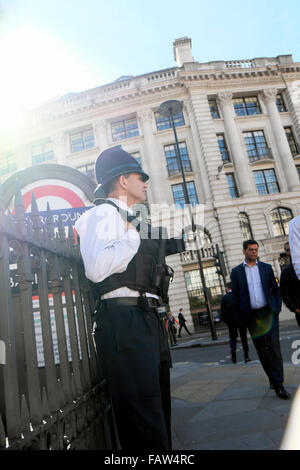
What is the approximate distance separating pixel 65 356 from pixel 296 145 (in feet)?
88.1

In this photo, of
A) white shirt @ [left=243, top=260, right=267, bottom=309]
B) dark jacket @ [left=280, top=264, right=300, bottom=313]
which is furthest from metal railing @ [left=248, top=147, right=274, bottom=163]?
white shirt @ [left=243, top=260, right=267, bottom=309]

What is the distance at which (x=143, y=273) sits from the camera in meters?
1.75

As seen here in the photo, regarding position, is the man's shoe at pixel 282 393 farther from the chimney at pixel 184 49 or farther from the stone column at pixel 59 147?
the chimney at pixel 184 49

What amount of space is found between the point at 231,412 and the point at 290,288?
7.59 feet

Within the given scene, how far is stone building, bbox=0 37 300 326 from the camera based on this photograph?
22.5m

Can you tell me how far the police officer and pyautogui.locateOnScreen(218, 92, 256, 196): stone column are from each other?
22495mm

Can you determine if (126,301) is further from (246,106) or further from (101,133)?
Result: (246,106)

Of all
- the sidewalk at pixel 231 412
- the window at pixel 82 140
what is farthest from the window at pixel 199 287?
the sidewalk at pixel 231 412

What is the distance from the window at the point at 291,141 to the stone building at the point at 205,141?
80 millimetres

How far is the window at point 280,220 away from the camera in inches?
901

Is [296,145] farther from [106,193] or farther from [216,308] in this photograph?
[106,193]

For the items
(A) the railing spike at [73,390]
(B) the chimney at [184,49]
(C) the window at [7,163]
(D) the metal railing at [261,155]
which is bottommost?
(A) the railing spike at [73,390]

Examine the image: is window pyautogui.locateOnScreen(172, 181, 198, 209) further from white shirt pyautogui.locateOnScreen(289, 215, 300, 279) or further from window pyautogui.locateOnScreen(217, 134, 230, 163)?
white shirt pyautogui.locateOnScreen(289, 215, 300, 279)

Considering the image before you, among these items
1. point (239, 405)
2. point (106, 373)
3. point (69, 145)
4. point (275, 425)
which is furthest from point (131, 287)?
point (69, 145)
